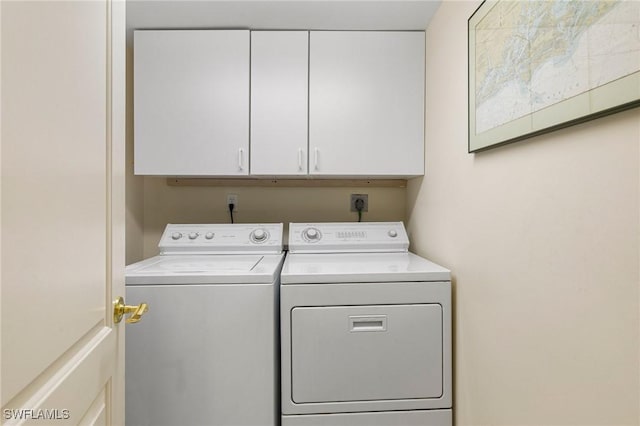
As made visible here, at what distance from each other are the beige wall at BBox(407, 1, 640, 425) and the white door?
3.27 ft

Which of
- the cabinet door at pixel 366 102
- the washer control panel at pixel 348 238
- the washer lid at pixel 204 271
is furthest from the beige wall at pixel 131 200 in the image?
the cabinet door at pixel 366 102

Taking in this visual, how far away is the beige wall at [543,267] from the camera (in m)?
0.59

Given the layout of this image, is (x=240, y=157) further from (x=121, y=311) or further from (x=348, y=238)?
(x=121, y=311)

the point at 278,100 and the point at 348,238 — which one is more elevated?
the point at 278,100

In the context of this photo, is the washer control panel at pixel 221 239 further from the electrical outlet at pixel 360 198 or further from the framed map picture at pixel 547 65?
the framed map picture at pixel 547 65

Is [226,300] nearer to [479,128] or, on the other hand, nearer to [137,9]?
[479,128]

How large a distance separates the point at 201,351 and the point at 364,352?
622 millimetres

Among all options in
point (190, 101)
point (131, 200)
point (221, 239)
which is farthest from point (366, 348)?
point (131, 200)

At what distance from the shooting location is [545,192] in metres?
0.77

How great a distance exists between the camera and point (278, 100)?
5.40 ft

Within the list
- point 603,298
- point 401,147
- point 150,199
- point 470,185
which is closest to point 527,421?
point 603,298

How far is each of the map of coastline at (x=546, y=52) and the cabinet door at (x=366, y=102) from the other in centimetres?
61

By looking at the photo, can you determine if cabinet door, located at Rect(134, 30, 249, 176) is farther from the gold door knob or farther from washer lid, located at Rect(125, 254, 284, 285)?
the gold door knob

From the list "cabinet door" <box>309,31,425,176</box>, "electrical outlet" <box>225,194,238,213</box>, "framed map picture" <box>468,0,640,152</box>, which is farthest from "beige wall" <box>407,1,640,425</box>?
"electrical outlet" <box>225,194,238,213</box>
